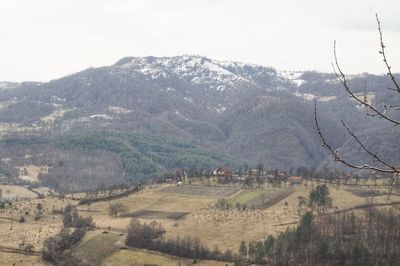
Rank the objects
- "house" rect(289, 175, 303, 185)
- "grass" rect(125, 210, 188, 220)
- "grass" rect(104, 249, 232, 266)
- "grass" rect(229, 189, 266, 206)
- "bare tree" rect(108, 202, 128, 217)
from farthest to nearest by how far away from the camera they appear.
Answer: "house" rect(289, 175, 303, 185) → "grass" rect(229, 189, 266, 206) → "bare tree" rect(108, 202, 128, 217) → "grass" rect(125, 210, 188, 220) → "grass" rect(104, 249, 232, 266)

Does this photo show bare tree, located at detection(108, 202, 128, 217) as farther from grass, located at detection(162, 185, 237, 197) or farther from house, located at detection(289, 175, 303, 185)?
house, located at detection(289, 175, 303, 185)

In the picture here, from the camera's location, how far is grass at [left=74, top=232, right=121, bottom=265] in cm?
10001

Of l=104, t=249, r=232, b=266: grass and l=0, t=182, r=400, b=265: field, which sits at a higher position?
l=0, t=182, r=400, b=265: field

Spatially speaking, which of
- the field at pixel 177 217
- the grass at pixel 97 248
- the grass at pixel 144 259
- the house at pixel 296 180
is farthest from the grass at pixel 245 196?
the grass at pixel 144 259

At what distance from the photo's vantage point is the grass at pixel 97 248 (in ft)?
328

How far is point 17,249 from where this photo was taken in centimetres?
10250

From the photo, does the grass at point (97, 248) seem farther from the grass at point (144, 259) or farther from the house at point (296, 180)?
the house at point (296, 180)

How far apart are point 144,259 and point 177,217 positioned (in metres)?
31.1

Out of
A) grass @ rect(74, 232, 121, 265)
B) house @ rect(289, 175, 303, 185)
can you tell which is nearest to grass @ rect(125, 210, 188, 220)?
grass @ rect(74, 232, 121, 265)

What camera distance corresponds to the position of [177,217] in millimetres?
127562

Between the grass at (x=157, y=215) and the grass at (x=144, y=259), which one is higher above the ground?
the grass at (x=157, y=215)

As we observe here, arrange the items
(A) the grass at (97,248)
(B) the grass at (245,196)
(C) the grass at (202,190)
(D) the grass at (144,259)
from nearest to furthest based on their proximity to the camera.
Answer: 1. (D) the grass at (144,259)
2. (A) the grass at (97,248)
3. (B) the grass at (245,196)
4. (C) the grass at (202,190)

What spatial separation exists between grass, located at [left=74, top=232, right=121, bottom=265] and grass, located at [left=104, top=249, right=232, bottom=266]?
189 cm

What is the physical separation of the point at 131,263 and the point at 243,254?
65.7 ft
